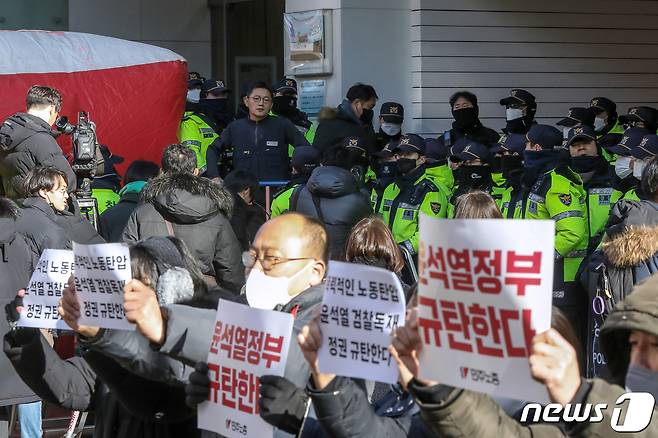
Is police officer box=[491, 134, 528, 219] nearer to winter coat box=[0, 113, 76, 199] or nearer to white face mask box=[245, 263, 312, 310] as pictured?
winter coat box=[0, 113, 76, 199]

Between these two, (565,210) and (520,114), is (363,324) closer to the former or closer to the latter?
(565,210)

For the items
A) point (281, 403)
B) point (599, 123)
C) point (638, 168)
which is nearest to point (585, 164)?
point (638, 168)

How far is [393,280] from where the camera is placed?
11.3 feet

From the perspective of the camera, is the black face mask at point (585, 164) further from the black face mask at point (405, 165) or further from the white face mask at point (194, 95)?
the white face mask at point (194, 95)

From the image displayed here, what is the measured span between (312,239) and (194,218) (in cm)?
392

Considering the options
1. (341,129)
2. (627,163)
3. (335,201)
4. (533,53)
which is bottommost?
(335,201)

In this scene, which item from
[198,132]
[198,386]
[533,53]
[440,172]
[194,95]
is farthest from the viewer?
[533,53]

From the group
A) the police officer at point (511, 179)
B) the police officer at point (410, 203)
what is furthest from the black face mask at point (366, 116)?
the police officer at point (511, 179)

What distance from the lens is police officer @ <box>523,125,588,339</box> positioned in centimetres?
858

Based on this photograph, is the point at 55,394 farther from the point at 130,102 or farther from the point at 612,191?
the point at 130,102

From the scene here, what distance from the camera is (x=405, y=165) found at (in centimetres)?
1047

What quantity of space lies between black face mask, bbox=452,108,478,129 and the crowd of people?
0.07ft

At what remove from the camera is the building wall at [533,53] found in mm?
14766

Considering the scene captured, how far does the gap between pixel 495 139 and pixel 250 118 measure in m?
2.25
